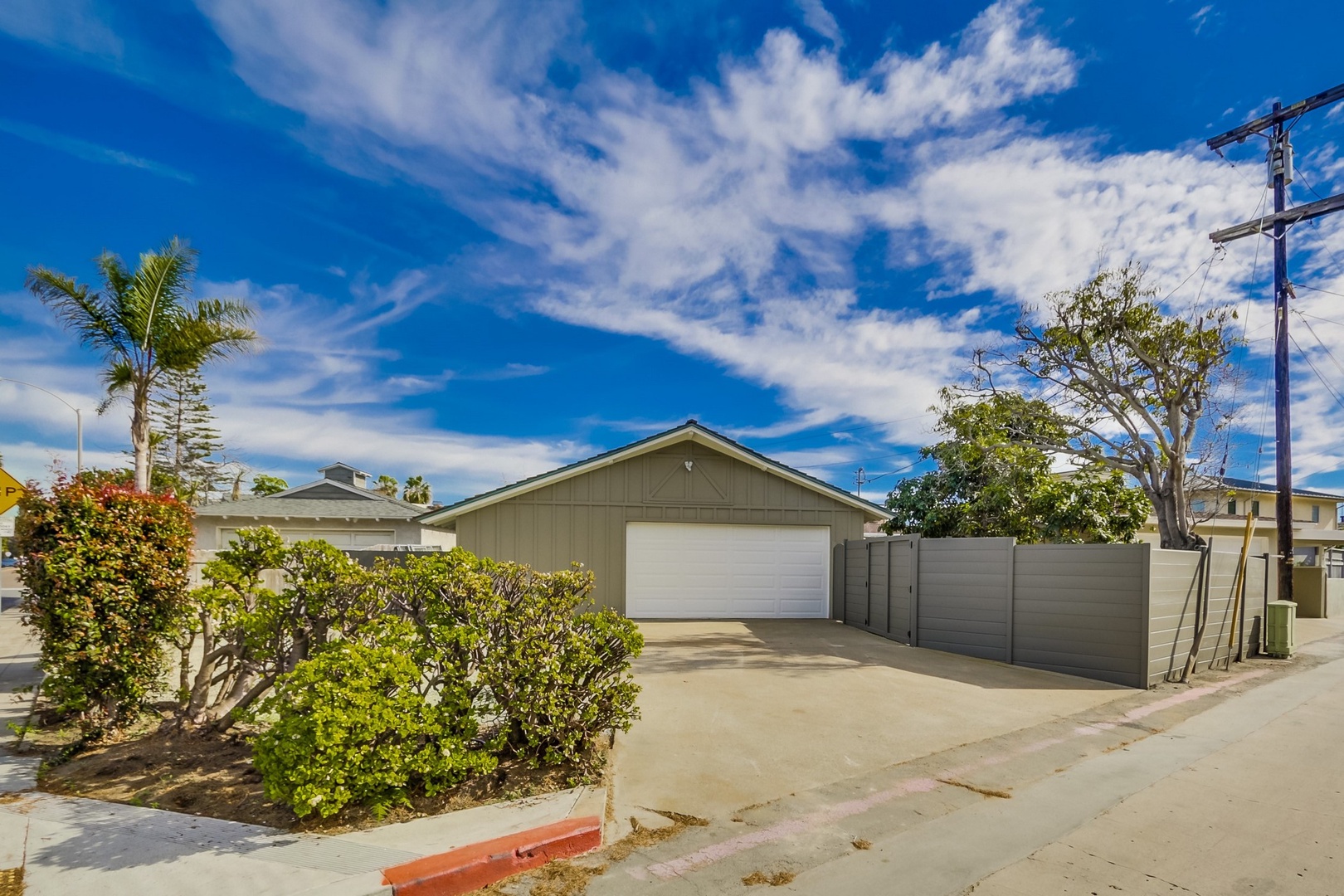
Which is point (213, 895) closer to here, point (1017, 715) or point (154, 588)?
point (154, 588)

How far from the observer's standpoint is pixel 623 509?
13281 millimetres

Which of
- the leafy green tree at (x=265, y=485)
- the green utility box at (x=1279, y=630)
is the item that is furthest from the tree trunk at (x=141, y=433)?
the leafy green tree at (x=265, y=485)

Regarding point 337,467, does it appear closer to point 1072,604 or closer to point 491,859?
point 1072,604

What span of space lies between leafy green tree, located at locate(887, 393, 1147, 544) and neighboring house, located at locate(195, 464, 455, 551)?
1411 centimetres

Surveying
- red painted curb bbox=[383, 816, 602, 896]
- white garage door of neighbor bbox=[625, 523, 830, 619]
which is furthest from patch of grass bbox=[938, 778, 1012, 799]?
white garage door of neighbor bbox=[625, 523, 830, 619]

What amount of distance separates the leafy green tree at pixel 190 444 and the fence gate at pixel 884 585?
30.5 metres

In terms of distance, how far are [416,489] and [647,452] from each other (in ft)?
90.0

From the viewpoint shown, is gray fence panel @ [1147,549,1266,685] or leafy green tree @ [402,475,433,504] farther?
leafy green tree @ [402,475,433,504]

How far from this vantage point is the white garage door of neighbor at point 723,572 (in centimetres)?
1327

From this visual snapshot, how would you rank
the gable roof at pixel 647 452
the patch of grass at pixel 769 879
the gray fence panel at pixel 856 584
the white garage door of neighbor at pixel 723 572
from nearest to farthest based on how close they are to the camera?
the patch of grass at pixel 769 879 → the gray fence panel at pixel 856 584 → the gable roof at pixel 647 452 → the white garage door of neighbor at pixel 723 572

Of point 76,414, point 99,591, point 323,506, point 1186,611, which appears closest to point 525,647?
point 99,591

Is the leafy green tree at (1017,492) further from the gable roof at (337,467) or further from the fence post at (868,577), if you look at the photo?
the gable roof at (337,467)

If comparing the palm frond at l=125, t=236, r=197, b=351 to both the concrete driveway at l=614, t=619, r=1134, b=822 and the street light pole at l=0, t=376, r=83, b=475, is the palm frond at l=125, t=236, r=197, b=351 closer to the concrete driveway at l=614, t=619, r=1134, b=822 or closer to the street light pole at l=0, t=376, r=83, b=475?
the street light pole at l=0, t=376, r=83, b=475

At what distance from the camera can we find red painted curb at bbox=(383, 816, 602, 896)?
2.93 metres
